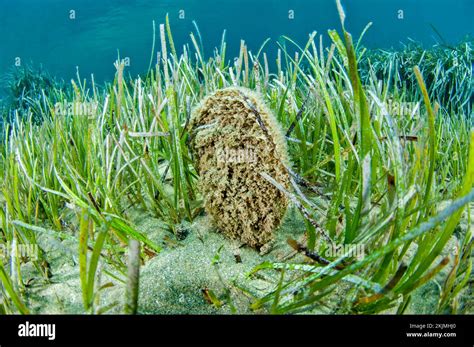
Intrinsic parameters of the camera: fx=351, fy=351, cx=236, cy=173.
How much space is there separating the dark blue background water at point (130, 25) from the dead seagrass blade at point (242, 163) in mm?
30076

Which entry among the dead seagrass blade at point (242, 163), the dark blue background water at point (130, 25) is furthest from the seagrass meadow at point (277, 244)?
the dark blue background water at point (130, 25)

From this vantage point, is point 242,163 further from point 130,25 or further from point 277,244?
point 130,25

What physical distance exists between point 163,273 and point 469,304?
4.10 feet

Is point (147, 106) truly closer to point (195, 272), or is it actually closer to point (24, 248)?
point (24, 248)

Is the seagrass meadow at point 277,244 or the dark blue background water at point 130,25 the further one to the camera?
the dark blue background water at point 130,25

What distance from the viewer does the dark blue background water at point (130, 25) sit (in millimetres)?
32438

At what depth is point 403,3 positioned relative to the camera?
43625 millimetres

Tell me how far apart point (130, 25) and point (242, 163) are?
36.3 m

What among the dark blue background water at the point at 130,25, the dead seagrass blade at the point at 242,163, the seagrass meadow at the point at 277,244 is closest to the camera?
the seagrass meadow at the point at 277,244

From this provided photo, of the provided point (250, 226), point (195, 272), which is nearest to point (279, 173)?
point (250, 226)

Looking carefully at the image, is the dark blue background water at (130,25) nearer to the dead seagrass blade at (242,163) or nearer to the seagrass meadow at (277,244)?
the seagrass meadow at (277,244)

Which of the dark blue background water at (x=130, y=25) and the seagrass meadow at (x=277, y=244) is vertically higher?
the dark blue background water at (x=130, y=25)

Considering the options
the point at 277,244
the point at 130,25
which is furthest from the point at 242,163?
the point at 130,25

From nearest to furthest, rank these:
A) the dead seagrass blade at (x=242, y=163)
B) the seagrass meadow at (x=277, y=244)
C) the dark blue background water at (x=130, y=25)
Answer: the seagrass meadow at (x=277, y=244), the dead seagrass blade at (x=242, y=163), the dark blue background water at (x=130, y=25)
